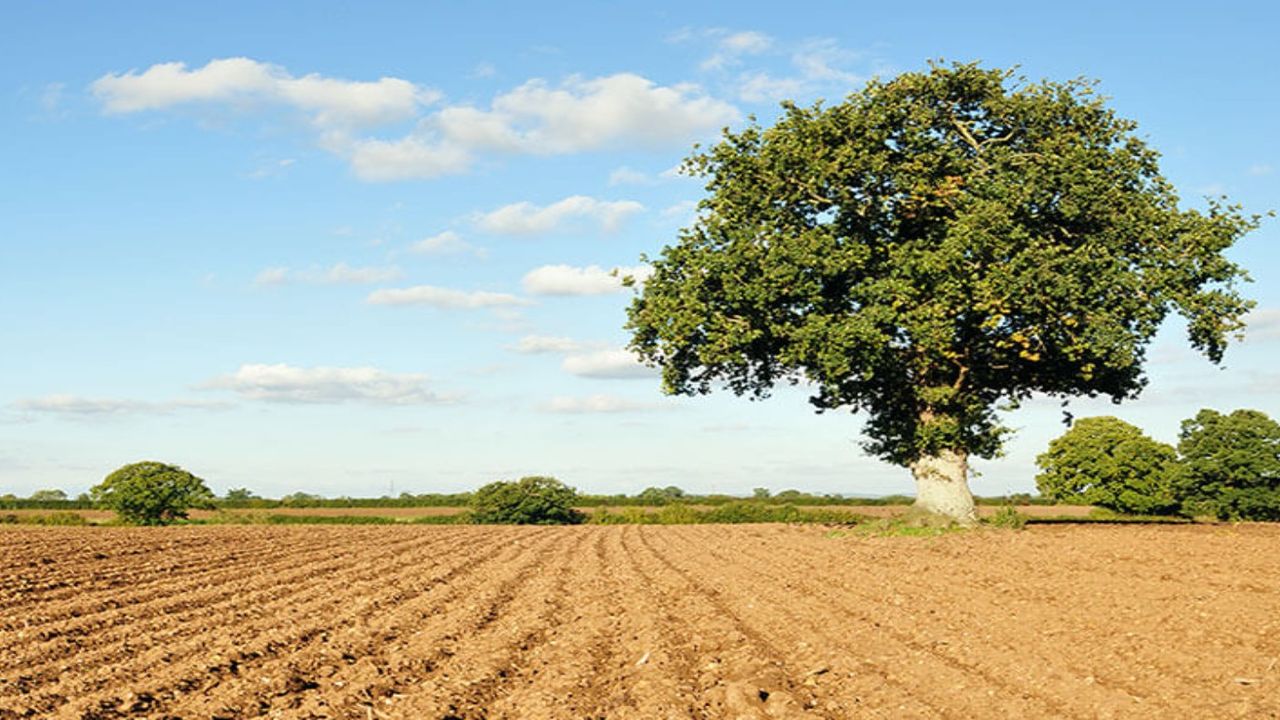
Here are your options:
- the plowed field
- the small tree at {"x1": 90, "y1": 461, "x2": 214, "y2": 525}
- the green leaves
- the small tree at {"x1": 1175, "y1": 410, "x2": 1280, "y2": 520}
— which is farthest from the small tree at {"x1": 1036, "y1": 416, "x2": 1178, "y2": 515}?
the small tree at {"x1": 90, "y1": 461, "x2": 214, "y2": 525}

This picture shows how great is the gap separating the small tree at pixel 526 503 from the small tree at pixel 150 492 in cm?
1847

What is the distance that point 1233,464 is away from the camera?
52.3 metres

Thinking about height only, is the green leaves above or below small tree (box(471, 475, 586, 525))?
above

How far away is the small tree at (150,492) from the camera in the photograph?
6431cm

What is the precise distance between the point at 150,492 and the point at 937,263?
5325 cm

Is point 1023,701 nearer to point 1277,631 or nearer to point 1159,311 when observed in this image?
point 1277,631

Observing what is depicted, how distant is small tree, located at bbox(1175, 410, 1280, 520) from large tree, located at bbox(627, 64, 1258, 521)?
22.5 metres

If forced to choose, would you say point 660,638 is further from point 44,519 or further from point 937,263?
point 44,519

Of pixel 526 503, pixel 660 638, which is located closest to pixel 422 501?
pixel 526 503

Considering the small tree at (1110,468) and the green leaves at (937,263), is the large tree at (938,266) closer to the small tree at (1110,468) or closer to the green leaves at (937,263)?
the green leaves at (937,263)

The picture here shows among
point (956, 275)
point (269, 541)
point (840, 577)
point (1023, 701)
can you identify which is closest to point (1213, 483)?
point (956, 275)

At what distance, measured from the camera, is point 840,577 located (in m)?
21.2

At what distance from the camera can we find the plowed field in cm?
974

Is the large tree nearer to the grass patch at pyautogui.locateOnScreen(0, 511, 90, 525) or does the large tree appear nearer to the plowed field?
the plowed field
